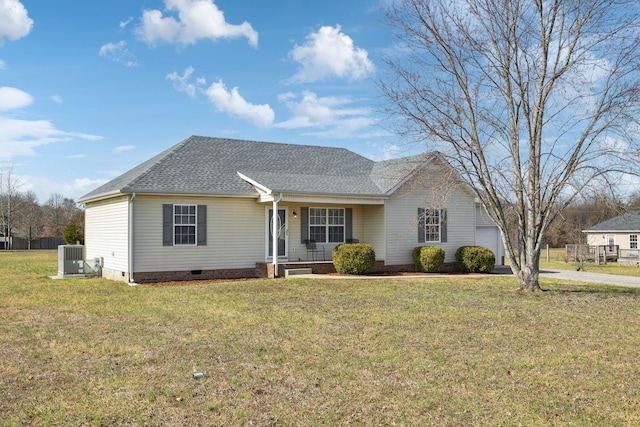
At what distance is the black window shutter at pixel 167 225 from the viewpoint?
16594mm

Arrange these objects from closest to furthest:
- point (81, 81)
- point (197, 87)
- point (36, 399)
Answer: point (36, 399) < point (81, 81) < point (197, 87)

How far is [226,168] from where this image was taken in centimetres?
1934

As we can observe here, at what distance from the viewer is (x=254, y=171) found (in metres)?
19.7

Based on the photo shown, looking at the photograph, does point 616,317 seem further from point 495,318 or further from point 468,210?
point 468,210

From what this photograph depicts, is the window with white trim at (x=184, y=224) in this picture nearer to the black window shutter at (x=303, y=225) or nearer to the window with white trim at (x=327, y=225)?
the black window shutter at (x=303, y=225)

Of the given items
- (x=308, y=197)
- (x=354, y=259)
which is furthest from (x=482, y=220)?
(x=308, y=197)

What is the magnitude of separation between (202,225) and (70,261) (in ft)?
17.4

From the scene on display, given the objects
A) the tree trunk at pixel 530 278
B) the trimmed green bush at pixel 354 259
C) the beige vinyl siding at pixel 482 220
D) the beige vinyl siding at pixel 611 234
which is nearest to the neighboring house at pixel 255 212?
the trimmed green bush at pixel 354 259

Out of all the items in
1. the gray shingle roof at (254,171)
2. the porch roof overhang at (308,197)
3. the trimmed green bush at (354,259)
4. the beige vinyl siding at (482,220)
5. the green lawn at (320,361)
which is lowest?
the green lawn at (320,361)

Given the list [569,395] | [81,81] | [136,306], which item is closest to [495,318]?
[569,395]

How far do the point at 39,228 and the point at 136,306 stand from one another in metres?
55.7

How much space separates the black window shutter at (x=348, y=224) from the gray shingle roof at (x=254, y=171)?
1052 millimetres

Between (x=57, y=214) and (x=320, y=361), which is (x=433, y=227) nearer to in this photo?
(x=320, y=361)

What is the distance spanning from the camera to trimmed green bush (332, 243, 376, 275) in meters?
17.8
